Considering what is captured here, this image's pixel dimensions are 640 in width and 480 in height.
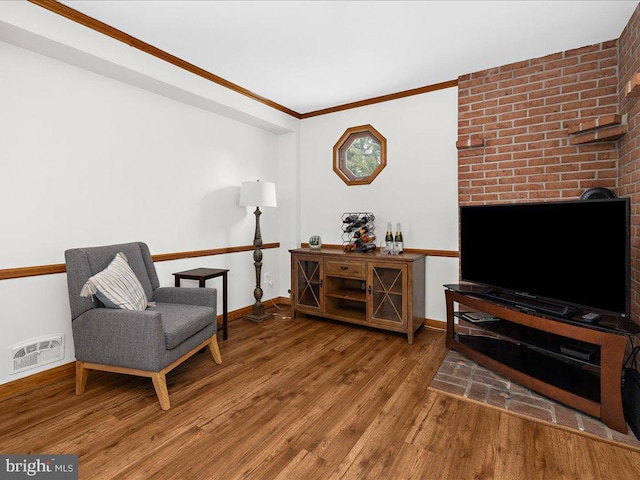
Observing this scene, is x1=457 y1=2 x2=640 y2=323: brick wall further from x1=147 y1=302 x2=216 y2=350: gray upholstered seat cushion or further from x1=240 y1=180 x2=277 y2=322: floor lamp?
x1=147 y1=302 x2=216 y2=350: gray upholstered seat cushion

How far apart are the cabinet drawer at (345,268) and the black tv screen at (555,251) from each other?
0.92 meters

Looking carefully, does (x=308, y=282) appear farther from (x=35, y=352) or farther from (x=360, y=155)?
(x=35, y=352)

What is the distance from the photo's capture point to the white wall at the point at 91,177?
2184 mm

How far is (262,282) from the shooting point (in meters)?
4.22

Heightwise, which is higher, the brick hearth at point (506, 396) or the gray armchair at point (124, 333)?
the gray armchair at point (124, 333)

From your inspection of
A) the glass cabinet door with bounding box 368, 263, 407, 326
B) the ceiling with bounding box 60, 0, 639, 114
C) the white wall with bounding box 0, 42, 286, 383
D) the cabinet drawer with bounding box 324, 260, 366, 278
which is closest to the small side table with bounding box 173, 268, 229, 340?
the white wall with bounding box 0, 42, 286, 383

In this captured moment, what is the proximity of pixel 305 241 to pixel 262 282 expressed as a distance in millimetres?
747

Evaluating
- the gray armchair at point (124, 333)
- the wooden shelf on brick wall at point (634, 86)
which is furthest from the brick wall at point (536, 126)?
the gray armchair at point (124, 333)

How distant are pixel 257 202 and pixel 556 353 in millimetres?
2758

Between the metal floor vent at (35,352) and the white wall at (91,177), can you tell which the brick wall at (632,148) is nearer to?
the white wall at (91,177)

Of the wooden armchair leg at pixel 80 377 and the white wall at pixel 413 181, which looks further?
the white wall at pixel 413 181

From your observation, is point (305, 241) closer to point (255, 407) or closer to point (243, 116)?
point (243, 116)

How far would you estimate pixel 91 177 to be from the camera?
2578 mm

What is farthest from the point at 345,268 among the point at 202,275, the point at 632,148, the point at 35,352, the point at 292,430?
the point at 35,352
